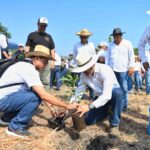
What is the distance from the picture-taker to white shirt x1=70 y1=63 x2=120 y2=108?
4.93m

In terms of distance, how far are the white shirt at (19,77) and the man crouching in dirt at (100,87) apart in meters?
0.56

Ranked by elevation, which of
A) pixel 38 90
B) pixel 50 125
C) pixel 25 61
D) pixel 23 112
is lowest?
pixel 50 125

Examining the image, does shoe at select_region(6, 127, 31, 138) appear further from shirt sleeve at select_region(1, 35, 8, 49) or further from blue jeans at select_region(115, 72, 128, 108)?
shirt sleeve at select_region(1, 35, 8, 49)

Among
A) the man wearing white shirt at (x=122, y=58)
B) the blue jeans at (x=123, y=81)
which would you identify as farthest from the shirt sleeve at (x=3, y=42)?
the blue jeans at (x=123, y=81)

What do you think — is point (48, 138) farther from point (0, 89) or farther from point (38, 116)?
point (38, 116)

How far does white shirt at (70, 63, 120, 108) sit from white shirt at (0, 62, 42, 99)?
0.84m

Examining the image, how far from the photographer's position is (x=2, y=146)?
4.51m

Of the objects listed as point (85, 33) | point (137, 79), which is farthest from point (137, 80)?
point (85, 33)

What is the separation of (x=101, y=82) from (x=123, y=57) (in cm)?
231

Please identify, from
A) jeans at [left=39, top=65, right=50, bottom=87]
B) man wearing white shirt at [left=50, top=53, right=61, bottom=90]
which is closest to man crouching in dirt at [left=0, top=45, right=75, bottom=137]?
jeans at [left=39, top=65, right=50, bottom=87]

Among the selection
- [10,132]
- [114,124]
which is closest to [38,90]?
[10,132]

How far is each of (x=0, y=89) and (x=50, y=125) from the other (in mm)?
1104

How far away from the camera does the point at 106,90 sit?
16.2 ft

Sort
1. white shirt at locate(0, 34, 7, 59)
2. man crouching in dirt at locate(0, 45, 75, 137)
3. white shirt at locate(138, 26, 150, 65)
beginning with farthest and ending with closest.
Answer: white shirt at locate(0, 34, 7, 59)
white shirt at locate(138, 26, 150, 65)
man crouching in dirt at locate(0, 45, 75, 137)
